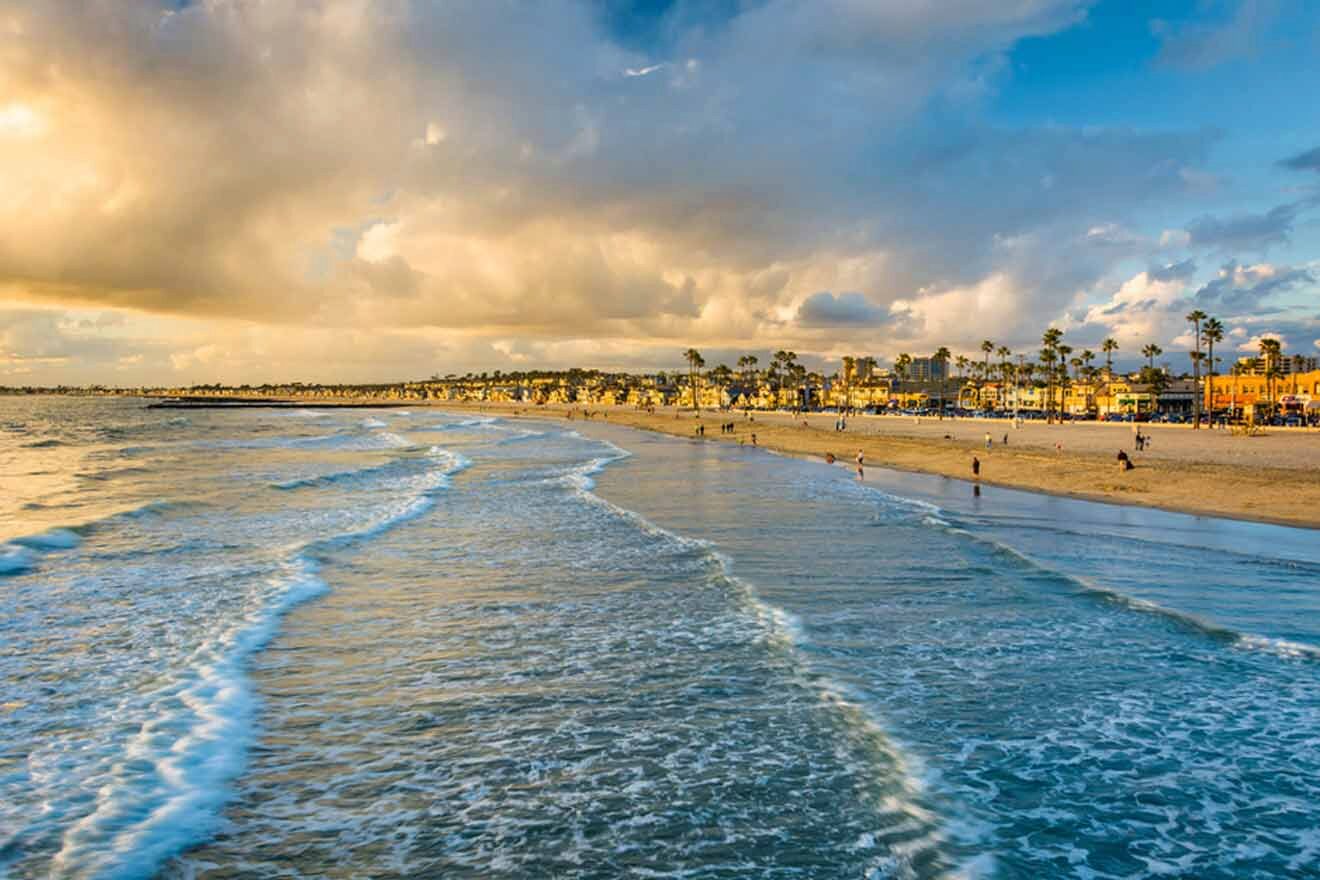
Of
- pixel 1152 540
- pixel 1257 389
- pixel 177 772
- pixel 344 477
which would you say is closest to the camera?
pixel 177 772

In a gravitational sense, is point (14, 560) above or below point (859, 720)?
below

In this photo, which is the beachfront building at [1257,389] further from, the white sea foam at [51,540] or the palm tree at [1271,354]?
the white sea foam at [51,540]

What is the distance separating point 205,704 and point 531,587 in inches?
293

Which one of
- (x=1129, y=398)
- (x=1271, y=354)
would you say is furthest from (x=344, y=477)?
(x=1129, y=398)

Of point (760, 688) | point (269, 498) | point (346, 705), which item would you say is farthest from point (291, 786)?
point (269, 498)

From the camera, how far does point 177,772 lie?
865cm

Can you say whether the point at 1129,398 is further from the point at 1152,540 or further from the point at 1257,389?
the point at 1152,540

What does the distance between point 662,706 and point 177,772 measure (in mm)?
5556

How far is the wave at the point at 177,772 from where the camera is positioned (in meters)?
7.09

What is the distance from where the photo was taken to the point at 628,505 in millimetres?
31312

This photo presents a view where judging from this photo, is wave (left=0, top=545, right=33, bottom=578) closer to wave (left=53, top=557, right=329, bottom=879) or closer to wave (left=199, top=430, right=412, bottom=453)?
wave (left=53, top=557, right=329, bottom=879)

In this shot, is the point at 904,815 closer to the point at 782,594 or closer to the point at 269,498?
the point at 782,594

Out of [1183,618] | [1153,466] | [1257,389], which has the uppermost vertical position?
[1257,389]

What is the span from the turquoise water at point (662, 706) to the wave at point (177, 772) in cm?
4
